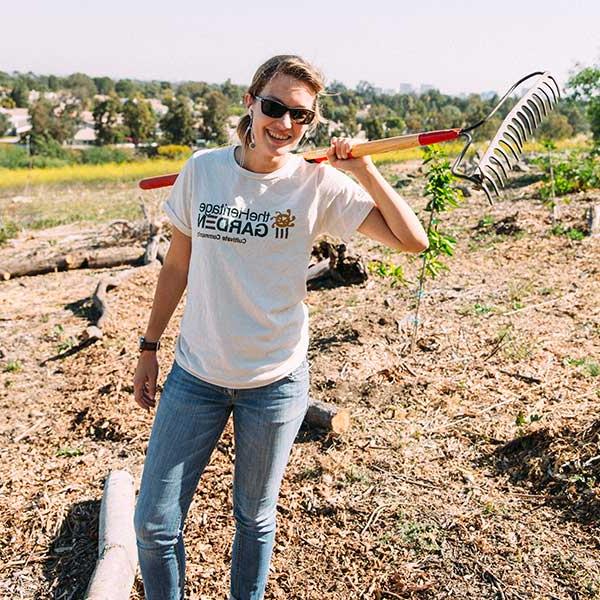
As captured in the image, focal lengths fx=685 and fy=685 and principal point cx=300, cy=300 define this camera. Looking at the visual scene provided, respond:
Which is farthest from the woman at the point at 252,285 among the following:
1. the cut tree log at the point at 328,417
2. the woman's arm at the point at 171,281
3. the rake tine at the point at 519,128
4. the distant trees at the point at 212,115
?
the distant trees at the point at 212,115

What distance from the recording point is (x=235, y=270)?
2023 mm

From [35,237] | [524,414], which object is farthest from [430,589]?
[35,237]

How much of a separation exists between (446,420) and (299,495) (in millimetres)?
1199

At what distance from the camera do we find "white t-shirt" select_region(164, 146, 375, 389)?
2027 mm

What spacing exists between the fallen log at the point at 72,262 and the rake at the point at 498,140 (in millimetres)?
7529

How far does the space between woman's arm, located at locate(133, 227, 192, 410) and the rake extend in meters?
0.55

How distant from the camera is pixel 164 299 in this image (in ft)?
7.73

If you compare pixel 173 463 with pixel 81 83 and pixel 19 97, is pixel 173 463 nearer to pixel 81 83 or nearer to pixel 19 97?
pixel 19 97

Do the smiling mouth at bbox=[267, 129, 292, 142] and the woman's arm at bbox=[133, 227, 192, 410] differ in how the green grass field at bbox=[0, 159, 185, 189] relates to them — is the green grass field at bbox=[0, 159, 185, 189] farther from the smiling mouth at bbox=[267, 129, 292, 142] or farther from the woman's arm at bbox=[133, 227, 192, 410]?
the smiling mouth at bbox=[267, 129, 292, 142]

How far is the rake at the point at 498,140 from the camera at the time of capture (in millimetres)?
2168

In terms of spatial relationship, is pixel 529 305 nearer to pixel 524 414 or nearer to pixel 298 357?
pixel 524 414

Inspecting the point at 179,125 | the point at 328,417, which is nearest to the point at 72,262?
the point at 328,417

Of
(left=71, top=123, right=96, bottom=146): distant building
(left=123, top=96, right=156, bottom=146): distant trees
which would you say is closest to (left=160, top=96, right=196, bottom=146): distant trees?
(left=123, top=96, right=156, bottom=146): distant trees

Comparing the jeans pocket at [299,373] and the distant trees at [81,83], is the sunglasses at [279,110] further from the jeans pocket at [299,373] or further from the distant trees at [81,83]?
the distant trees at [81,83]
